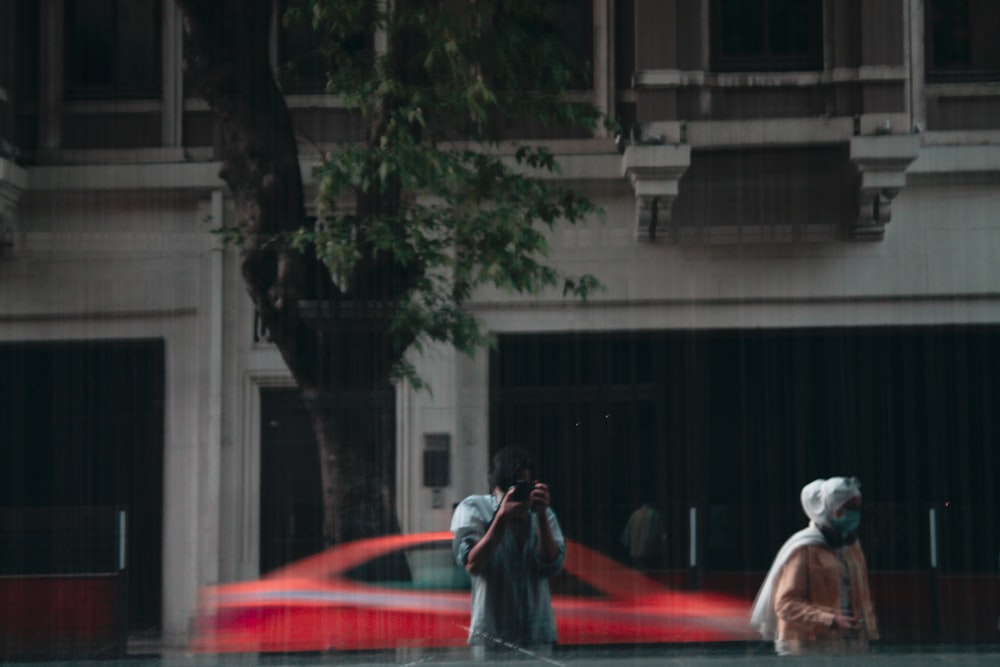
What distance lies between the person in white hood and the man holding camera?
97 cm

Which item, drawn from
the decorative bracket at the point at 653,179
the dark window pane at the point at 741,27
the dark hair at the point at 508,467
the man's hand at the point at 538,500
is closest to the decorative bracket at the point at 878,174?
the dark window pane at the point at 741,27

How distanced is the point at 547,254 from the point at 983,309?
7.10 feet

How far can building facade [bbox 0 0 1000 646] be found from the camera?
18.3 feet

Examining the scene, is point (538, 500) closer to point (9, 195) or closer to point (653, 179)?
point (653, 179)

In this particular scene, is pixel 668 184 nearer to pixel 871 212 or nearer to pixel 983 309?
pixel 871 212

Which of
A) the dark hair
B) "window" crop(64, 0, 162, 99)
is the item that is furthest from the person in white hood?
"window" crop(64, 0, 162, 99)

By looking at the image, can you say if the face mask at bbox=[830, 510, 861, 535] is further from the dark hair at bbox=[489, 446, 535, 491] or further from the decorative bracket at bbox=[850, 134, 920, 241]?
the decorative bracket at bbox=[850, 134, 920, 241]

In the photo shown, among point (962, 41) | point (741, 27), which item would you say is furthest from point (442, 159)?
point (962, 41)

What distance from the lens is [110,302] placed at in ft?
20.6

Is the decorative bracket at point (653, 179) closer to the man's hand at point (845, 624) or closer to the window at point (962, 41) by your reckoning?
the window at point (962, 41)

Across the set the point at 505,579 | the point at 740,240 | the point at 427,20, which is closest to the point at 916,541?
the point at 740,240

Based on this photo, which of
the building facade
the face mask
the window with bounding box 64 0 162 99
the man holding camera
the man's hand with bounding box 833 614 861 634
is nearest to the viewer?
the man's hand with bounding box 833 614 861 634

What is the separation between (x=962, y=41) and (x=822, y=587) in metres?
4.11

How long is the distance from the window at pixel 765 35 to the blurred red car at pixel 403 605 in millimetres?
2898
